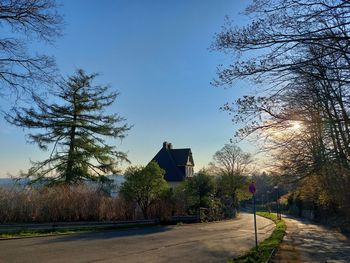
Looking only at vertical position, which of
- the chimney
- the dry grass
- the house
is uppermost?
the chimney

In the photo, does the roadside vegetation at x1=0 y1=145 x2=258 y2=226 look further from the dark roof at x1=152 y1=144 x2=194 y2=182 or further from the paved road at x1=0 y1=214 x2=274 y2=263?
the dark roof at x1=152 y1=144 x2=194 y2=182

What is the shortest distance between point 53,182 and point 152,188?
28.3 feet

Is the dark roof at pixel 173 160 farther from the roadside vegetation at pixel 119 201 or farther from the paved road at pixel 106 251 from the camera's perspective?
the paved road at pixel 106 251

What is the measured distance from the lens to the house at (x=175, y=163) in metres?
64.8

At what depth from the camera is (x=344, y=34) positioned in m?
9.25

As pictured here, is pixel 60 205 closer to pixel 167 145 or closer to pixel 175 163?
pixel 175 163

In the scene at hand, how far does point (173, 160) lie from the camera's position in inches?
2660

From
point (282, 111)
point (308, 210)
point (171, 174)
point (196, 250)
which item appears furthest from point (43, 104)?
point (308, 210)

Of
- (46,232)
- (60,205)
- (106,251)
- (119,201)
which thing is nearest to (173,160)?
(119,201)

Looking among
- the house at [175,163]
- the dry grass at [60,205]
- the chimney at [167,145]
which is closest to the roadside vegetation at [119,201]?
the dry grass at [60,205]

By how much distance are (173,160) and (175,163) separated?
0.82 meters

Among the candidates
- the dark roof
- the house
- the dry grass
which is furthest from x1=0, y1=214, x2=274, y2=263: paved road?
the dark roof

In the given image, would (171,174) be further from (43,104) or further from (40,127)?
(43,104)

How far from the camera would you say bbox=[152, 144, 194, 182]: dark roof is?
65.0 m
